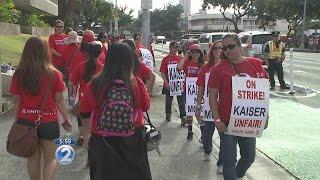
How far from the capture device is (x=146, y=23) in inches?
659

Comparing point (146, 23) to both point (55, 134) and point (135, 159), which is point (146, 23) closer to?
point (55, 134)

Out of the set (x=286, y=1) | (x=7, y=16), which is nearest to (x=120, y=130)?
(x=7, y=16)

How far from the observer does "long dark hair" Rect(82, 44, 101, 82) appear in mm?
6719

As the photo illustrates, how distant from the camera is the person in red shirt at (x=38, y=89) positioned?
5.04 metres

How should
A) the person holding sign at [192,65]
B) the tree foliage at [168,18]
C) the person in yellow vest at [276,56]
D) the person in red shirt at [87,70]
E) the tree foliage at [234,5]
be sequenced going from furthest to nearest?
the tree foliage at [168,18], the tree foliage at [234,5], the person in yellow vest at [276,56], the person holding sign at [192,65], the person in red shirt at [87,70]

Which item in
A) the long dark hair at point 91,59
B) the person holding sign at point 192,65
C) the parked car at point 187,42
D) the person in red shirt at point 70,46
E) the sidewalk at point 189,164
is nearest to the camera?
the sidewalk at point 189,164

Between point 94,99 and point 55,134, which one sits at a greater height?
point 94,99

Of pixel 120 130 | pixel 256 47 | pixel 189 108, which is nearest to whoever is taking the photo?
pixel 120 130

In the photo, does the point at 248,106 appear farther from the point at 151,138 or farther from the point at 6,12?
the point at 6,12

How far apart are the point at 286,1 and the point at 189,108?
173ft

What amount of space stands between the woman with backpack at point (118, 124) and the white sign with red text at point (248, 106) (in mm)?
1172

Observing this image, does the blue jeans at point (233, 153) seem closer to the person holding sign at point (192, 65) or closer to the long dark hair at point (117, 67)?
the long dark hair at point (117, 67)

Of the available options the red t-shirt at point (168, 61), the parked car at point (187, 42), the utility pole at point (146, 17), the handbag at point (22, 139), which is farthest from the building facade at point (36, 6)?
the handbag at point (22, 139)

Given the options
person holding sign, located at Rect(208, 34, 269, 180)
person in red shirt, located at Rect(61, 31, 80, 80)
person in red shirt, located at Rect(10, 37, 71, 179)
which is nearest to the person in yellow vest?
person in red shirt, located at Rect(61, 31, 80, 80)
